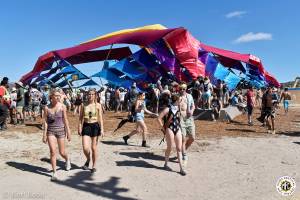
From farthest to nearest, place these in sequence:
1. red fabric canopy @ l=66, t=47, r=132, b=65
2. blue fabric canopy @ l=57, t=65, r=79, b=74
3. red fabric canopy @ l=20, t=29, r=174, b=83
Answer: red fabric canopy @ l=66, t=47, r=132, b=65 → blue fabric canopy @ l=57, t=65, r=79, b=74 → red fabric canopy @ l=20, t=29, r=174, b=83

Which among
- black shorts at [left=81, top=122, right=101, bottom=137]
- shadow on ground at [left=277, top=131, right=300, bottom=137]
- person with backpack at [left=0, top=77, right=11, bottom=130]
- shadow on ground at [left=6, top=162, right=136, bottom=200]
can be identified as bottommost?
shadow on ground at [left=6, top=162, right=136, bottom=200]

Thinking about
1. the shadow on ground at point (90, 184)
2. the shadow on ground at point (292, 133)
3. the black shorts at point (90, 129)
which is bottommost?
the shadow on ground at point (90, 184)

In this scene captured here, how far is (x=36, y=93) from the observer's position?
15.2 m

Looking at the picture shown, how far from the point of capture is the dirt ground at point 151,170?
Answer: 6.46 metres

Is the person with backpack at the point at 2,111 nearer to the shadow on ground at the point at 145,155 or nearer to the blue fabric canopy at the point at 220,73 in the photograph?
the shadow on ground at the point at 145,155

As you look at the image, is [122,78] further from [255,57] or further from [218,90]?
[255,57]

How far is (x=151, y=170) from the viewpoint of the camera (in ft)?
26.0

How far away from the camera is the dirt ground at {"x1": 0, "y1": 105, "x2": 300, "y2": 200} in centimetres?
646

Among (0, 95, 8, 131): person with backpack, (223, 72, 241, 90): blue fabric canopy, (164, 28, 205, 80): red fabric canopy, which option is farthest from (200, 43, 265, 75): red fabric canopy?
(0, 95, 8, 131): person with backpack

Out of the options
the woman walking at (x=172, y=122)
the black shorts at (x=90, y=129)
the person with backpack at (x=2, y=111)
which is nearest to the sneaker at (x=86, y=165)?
the black shorts at (x=90, y=129)

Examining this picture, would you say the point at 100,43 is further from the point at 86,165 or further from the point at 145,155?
the point at 86,165

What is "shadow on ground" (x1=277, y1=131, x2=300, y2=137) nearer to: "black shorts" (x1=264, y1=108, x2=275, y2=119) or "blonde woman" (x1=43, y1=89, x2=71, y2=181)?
"black shorts" (x1=264, y1=108, x2=275, y2=119)

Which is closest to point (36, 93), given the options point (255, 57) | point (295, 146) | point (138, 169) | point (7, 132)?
point (7, 132)

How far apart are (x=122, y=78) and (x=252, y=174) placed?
15.1 m
